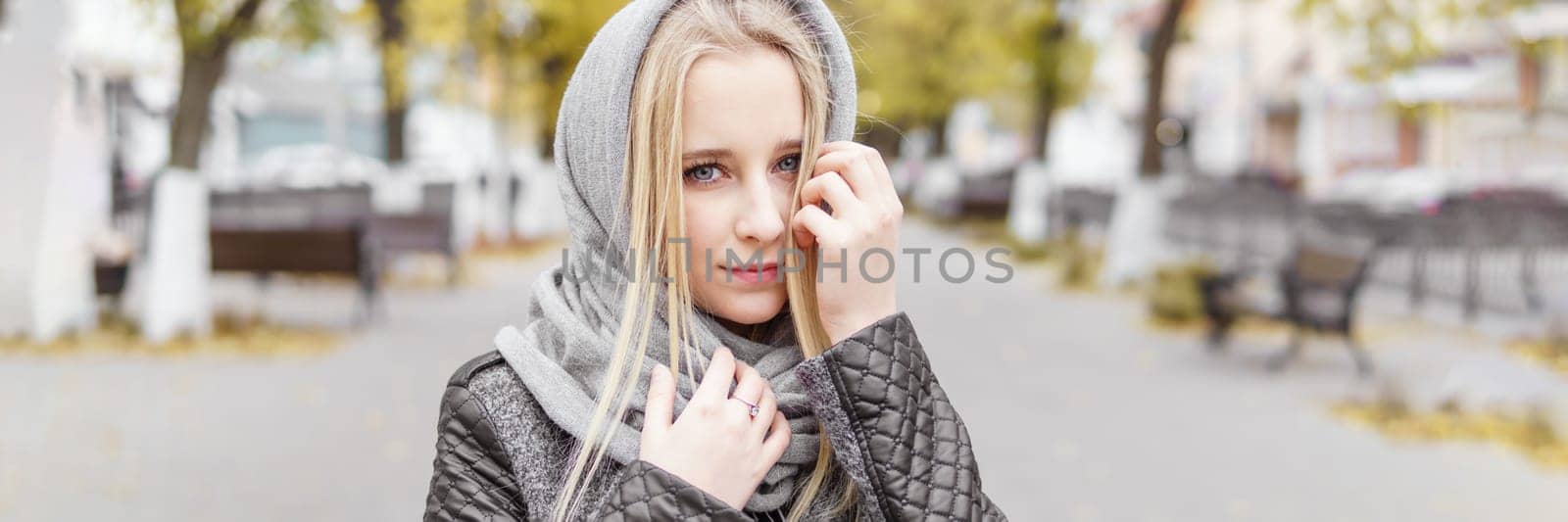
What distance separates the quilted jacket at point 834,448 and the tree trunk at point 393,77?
1235 centimetres

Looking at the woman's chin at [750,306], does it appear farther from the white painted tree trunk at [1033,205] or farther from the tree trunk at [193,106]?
the white painted tree trunk at [1033,205]

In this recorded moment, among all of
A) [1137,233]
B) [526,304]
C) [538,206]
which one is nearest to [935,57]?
[538,206]

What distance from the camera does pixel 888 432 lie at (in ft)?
4.90

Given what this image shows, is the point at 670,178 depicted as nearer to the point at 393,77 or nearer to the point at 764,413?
the point at 764,413

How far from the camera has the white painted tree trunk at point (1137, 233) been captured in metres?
14.1

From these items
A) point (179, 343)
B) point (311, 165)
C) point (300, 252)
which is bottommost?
point (179, 343)

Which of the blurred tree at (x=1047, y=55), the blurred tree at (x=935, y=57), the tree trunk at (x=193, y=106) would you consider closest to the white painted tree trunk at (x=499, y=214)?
the blurred tree at (x=935, y=57)

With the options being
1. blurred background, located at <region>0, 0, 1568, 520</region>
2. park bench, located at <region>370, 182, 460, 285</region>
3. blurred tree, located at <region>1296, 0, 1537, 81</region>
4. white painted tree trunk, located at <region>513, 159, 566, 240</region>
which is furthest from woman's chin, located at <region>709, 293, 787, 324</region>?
white painted tree trunk, located at <region>513, 159, 566, 240</region>

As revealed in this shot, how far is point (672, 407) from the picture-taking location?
152 cm

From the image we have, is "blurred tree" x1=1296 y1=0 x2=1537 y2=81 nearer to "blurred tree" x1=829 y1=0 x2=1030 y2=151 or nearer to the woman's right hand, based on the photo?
the woman's right hand

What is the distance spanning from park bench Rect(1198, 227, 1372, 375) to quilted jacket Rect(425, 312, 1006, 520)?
25.6 feet

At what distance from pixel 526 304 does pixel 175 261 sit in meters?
6.94

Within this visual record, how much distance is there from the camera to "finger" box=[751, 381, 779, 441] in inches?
58.9

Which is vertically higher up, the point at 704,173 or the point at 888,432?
the point at 704,173
